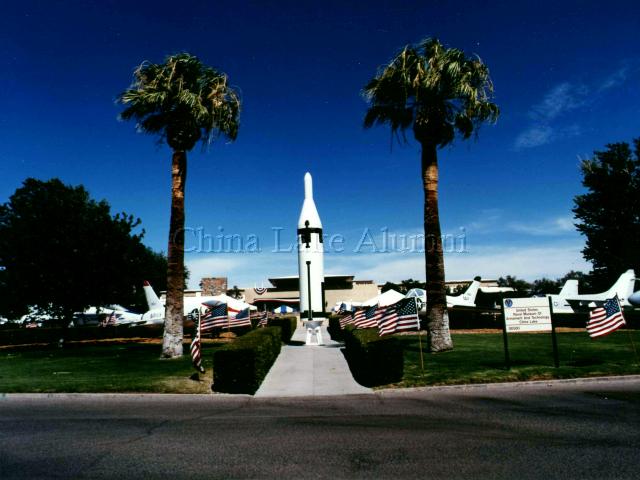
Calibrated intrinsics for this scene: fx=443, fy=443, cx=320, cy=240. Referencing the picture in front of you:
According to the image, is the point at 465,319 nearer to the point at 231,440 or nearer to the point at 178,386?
the point at 178,386

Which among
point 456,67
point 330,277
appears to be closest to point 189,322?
point 456,67

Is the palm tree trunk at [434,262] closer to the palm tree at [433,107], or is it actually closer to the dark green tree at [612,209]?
the palm tree at [433,107]

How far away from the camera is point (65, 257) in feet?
86.0

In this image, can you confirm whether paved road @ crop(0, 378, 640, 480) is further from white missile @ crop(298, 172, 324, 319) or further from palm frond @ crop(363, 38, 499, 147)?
white missile @ crop(298, 172, 324, 319)

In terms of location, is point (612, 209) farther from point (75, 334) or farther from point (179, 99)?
point (75, 334)

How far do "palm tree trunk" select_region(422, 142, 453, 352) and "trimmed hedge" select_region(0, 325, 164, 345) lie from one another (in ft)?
92.4

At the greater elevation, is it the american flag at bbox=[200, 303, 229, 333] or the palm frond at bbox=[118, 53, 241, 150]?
the palm frond at bbox=[118, 53, 241, 150]

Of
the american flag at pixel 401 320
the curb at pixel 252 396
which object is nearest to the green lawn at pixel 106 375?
the curb at pixel 252 396

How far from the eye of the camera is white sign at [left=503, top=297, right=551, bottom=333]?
556 inches

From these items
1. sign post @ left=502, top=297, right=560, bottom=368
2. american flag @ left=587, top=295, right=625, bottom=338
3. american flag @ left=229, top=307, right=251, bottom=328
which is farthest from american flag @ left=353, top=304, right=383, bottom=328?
american flag @ left=587, top=295, right=625, bottom=338

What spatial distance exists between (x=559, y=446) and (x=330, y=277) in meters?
80.5

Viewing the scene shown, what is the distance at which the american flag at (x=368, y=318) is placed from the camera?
61.2 ft

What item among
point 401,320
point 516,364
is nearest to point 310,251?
point 401,320

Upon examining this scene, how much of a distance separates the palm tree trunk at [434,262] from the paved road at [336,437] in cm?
724
